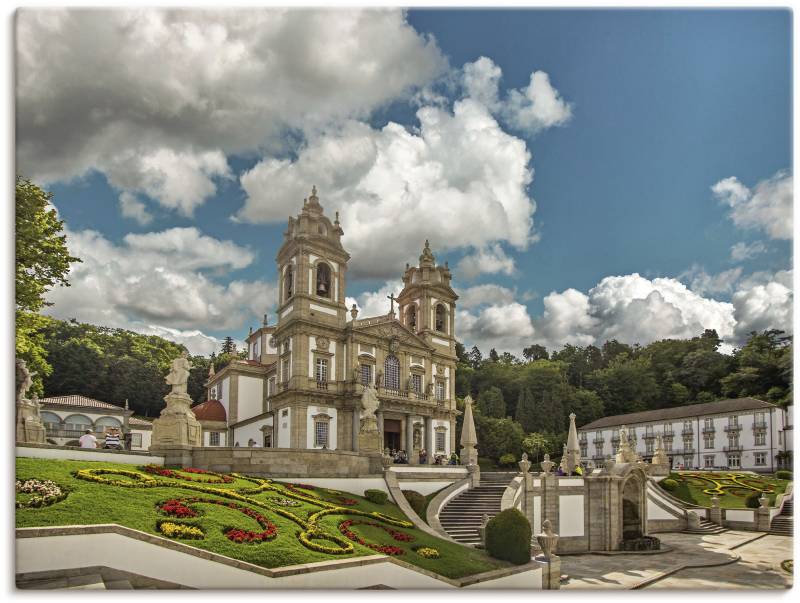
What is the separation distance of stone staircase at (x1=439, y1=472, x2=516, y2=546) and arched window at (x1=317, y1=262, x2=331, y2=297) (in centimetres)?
1445

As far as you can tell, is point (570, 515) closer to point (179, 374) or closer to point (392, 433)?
point (179, 374)

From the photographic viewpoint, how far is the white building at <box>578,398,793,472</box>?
37.6m

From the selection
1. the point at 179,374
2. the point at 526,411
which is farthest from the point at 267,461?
the point at 526,411

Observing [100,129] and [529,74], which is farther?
[529,74]

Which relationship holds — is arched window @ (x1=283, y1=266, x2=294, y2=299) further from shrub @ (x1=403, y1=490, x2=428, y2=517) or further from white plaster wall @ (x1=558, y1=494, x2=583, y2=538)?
white plaster wall @ (x1=558, y1=494, x2=583, y2=538)

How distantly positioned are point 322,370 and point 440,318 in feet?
32.0

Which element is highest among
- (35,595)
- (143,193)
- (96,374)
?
(143,193)

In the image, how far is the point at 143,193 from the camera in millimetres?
13703

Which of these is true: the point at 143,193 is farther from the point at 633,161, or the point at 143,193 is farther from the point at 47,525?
the point at 633,161

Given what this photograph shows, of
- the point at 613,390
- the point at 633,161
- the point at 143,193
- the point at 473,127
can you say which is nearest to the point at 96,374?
the point at 143,193

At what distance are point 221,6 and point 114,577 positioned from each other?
10355mm

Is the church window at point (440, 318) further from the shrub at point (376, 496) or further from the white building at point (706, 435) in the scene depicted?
the shrub at point (376, 496)

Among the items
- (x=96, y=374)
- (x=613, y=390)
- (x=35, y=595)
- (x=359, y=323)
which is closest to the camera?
(x=35, y=595)

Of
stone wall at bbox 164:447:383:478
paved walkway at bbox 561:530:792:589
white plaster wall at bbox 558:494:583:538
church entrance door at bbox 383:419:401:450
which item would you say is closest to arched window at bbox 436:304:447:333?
church entrance door at bbox 383:419:401:450
